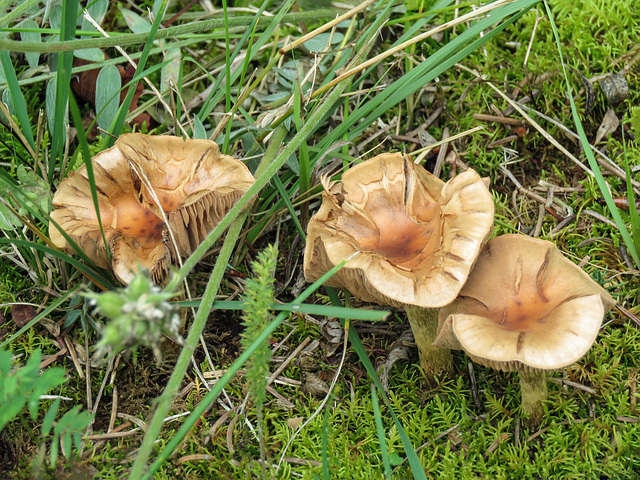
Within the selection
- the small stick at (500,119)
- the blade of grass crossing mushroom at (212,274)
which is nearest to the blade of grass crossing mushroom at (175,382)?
the blade of grass crossing mushroom at (212,274)

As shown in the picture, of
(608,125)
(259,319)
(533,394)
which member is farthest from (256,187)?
(608,125)

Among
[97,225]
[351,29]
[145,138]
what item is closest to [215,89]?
[145,138]

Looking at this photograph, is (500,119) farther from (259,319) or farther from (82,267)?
(82,267)

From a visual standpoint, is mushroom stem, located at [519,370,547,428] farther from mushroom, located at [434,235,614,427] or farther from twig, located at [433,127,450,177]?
twig, located at [433,127,450,177]

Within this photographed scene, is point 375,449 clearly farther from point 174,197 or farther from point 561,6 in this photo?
point 561,6

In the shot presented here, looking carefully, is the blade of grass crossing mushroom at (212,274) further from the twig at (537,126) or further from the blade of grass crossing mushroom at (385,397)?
the twig at (537,126)

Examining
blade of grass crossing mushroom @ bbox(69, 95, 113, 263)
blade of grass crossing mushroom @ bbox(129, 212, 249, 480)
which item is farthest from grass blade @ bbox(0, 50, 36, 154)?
blade of grass crossing mushroom @ bbox(129, 212, 249, 480)

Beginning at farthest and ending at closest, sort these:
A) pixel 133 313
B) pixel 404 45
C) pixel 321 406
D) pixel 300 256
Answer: pixel 300 256 → pixel 404 45 → pixel 321 406 → pixel 133 313
